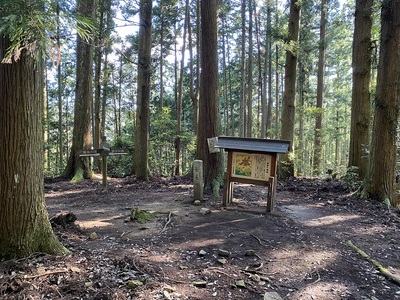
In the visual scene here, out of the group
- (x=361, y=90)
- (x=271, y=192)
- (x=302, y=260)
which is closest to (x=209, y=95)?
(x=271, y=192)

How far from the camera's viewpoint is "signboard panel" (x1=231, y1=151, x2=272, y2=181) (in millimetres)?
6551

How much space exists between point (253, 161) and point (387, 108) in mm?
4012

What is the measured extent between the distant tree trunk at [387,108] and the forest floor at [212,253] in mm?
735

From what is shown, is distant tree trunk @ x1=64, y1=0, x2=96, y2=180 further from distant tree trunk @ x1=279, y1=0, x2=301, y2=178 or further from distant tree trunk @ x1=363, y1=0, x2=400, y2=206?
distant tree trunk @ x1=363, y1=0, x2=400, y2=206

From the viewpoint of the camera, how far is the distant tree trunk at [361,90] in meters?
9.41

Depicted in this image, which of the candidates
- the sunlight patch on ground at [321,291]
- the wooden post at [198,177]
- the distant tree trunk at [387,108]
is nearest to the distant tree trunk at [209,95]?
the wooden post at [198,177]

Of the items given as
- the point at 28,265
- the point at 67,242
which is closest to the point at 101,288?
the point at 28,265

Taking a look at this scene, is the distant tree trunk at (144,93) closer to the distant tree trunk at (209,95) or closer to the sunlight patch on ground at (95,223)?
the distant tree trunk at (209,95)

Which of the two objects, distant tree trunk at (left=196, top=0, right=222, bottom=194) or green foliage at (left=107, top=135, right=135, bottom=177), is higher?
distant tree trunk at (left=196, top=0, right=222, bottom=194)

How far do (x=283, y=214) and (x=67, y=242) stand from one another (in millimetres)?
4446

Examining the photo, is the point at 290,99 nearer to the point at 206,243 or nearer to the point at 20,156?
the point at 206,243

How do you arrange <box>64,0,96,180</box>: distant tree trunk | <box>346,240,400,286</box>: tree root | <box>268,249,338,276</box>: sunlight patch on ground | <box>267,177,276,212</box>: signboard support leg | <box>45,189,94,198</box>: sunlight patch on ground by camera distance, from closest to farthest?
<box>346,240,400,286</box>: tree root
<box>268,249,338,276</box>: sunlight patch on ground
<box>267,177,276,212</box>: signboard support leg
<box>45,189,94,198</box>: sunlight patch on ground
<box>64,0,96,180</box>: distant tree trunk

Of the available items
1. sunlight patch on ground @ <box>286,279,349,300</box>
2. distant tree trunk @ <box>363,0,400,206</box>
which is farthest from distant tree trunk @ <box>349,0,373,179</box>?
sunlight patch on ground @ <box>286,279,349,300</box>

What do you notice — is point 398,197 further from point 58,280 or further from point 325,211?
point 58,280
